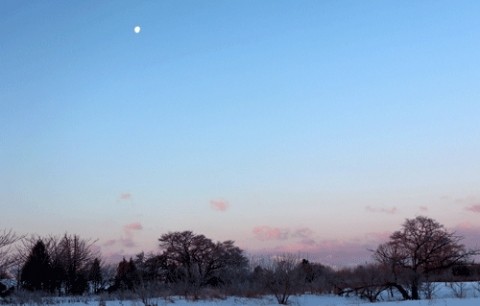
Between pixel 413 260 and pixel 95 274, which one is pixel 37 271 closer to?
pixel 95 274

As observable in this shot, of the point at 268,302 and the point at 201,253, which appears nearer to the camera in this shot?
the point at 268,302

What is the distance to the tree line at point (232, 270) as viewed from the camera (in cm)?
3488

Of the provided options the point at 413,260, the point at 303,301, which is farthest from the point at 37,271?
the point at 413,260

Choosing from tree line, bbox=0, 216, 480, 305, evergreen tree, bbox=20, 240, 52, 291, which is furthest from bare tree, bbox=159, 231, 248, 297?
evergreen tree, bbox=20, 240, 52, 291

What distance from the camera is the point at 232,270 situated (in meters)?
70.6

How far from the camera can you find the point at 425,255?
34656mm

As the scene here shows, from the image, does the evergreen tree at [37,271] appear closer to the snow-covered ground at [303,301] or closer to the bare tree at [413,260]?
the snow-covered ground at [303,301]

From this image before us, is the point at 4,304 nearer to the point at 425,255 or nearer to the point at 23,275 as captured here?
the point at 23,275

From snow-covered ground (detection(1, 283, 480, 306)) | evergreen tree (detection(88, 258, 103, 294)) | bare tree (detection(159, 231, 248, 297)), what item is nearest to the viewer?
snow-covered ground (detection(1, 283, 480, 306))

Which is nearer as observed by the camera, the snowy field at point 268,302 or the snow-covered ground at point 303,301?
the snowy field at point 268,302

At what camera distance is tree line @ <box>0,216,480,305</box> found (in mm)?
34875

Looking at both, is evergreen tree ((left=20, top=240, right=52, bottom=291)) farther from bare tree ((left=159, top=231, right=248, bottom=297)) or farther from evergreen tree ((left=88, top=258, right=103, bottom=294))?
bare tree ((left=159, top=231, right=248, bottom=297))

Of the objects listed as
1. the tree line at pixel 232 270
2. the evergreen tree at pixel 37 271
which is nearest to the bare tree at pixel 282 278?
the tree line at pixel 232 270

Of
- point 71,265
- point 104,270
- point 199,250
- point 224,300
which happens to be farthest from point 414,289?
point 104,270
